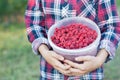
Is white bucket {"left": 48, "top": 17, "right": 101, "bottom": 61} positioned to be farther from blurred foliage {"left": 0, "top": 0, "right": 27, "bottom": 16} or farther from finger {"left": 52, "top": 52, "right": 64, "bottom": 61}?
blurred foliage {"left": 0, "top": 0, "right": 27, "bottom": 16}

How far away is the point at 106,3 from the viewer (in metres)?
1.83

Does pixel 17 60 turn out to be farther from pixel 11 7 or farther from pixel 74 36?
pixel 74 36

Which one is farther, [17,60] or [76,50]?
[17,60]

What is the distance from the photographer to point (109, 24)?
1826 millimetres

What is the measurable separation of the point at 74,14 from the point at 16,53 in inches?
74.0

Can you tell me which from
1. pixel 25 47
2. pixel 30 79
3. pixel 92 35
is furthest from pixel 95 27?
pixel 25 47

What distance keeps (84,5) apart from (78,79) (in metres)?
0.31

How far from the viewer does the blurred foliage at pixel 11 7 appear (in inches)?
186

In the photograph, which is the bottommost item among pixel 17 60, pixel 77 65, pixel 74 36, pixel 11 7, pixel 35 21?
pixel 77 65

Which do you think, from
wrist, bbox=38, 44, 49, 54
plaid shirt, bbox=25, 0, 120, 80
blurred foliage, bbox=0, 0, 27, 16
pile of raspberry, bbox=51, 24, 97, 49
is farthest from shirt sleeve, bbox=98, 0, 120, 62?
blurred foliage, bbox=0, 0, 27, 16

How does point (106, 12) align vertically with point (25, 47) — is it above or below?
below

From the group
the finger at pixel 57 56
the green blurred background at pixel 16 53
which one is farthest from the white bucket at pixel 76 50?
the green blurred background at pixel 16 53

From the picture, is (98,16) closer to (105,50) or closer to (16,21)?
(105,50)

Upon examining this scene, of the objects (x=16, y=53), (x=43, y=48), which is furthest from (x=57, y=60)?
(x=16, y=53)
